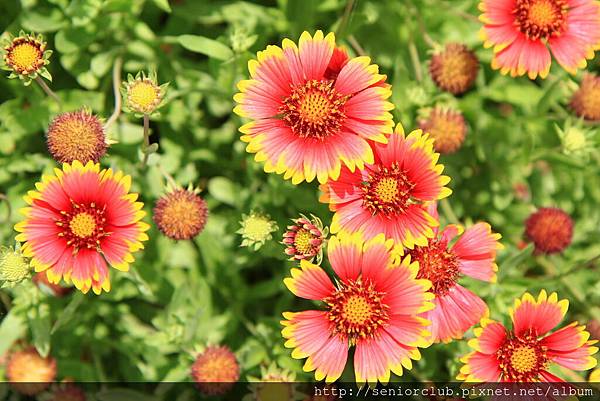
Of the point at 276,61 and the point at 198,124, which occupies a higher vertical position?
the point at 198,124

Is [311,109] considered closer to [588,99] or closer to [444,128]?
[444,128]

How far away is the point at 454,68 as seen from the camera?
9.13 feet

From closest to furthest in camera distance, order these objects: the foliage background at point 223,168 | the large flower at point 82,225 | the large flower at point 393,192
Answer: the large flower at point 82,225 → the large flower at point 393,192 → the foliage background at point 223,168

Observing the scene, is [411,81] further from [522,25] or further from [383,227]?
[383,227]

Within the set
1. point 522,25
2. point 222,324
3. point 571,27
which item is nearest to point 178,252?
point 222,324

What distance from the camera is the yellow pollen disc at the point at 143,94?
86.8 inches

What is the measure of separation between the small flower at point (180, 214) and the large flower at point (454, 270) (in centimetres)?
83

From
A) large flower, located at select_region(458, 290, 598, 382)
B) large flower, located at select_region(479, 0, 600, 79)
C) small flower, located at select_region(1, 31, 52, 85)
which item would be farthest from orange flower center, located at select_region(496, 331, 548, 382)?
small flower, located at select_region(1, 31, 52, 85)

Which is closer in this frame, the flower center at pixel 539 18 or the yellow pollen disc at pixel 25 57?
the yellow pollen disc at pixel 25 57

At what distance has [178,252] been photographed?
117 inches

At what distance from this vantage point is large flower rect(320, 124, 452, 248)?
225 centimetres

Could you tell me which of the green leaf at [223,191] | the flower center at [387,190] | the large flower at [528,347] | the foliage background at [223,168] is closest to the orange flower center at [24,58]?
the foliage background at [223,168]

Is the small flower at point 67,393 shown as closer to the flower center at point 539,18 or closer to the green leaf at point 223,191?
the green leaf at point 223,191

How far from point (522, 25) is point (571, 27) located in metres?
0.24
